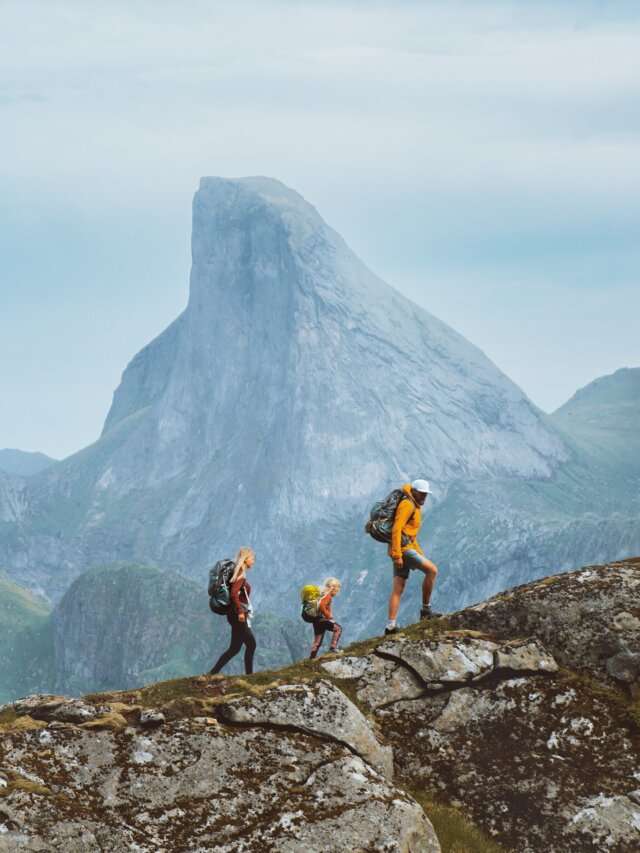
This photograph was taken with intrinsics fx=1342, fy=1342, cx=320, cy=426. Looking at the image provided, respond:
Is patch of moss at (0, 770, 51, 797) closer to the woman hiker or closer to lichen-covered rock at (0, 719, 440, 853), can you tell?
lichen-covered rock at (0, 719, 440, 853)

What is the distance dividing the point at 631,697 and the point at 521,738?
8.15 ft

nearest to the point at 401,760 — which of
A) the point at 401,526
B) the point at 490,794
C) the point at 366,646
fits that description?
the point at 490,794

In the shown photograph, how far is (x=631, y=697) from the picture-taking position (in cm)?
2617

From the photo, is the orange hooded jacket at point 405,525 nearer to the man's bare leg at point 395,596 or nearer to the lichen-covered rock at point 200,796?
the man's bare leg at point 395,596

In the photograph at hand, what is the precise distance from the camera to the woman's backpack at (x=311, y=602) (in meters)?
31.0

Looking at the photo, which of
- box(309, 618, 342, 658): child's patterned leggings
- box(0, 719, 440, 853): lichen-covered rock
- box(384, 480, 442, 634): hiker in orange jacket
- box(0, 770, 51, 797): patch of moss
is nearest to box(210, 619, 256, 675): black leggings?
box(309, 618, 342, 658): child's patterned leggings

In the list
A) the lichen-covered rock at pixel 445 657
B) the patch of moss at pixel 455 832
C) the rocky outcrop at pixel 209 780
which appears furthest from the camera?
the lichen-covered rock at pixel 445 657

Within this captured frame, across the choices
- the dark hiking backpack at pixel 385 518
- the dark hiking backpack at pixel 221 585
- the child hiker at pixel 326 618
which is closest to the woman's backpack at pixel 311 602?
the child hiker at pixel 326 618

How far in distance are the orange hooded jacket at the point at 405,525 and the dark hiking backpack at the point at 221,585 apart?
3.52 metres

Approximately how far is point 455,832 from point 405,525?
809 cm

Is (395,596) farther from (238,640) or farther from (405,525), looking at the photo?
(238,640)

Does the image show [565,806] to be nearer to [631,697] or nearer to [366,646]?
[631,697]

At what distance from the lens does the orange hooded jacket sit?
95.5 feet

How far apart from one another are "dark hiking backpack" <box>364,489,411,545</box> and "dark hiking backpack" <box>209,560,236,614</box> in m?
3.33
